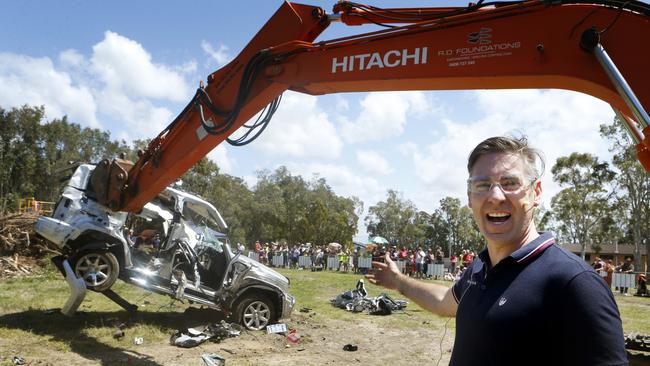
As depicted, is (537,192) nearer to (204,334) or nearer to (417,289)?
(417,289)

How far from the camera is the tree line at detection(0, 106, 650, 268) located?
42.2m

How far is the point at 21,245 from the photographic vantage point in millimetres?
16812

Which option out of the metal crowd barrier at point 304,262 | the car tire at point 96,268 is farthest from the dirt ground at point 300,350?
the metal crowd barrier at point 304,262

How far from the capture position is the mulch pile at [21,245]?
52.3 ft

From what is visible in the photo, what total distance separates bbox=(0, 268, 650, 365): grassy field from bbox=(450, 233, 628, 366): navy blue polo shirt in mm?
6124

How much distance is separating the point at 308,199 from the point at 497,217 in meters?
59.3

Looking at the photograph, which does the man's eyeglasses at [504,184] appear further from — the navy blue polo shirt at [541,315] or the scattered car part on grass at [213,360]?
the scattered car part on grass at [213,360]

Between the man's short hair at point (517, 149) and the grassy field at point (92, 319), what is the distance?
610 cm

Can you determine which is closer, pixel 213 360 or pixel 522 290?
pixel 522 290

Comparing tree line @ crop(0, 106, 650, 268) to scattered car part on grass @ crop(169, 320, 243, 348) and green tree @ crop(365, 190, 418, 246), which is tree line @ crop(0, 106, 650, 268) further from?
scattered car part on grass @ crop(169, 320, 243, 348)

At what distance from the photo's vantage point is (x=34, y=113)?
5703 cm

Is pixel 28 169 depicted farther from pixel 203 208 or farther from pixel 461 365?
pixel 461 365

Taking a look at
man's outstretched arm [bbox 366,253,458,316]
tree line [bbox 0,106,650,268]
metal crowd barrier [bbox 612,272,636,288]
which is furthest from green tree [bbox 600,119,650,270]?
man's outstretched arm [bbox 366,253,458,316]

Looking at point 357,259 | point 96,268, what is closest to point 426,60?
point 96,268
